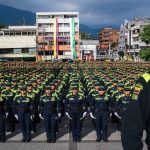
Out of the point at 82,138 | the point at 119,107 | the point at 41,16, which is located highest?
the point at 41,16

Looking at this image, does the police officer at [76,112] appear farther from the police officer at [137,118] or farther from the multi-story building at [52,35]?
the multi-story building at [52,35]

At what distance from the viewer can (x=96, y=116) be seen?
12.3m

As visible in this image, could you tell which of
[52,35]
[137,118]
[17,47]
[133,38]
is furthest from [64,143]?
[133,38]

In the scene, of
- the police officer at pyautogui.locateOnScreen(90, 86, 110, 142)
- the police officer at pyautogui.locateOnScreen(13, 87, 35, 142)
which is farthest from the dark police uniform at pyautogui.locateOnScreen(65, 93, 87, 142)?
the police officer at pyautogui.locateOnScreen(13, 87, 35, 142)

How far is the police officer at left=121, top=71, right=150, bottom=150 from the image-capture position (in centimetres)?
286

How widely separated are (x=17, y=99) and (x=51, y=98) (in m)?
1.03

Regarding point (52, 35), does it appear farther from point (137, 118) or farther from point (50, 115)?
point (137, 118)

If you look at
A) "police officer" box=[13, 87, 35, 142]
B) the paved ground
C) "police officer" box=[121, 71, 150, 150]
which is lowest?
the paved ground

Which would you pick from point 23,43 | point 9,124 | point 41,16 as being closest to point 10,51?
point 23,43

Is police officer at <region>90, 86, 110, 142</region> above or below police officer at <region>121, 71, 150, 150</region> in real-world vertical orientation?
below

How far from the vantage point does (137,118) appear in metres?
2.86

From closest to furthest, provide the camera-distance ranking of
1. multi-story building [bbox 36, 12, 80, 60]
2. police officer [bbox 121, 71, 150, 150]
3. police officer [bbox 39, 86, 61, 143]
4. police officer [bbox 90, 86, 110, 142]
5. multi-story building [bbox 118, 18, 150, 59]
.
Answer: police officer [bbox 121, 71, 150, 150], police officer [bbox 39, 86, 61, 143], police officer [bbox 90, 86, 110, 142], multi-story building [bbox 36, 12, 80, 60], multi-story building [bbox 118, 18, 150, 59]

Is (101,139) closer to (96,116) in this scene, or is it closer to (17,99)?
(96,116)

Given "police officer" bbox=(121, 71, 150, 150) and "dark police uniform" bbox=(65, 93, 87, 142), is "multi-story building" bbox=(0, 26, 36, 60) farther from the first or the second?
"police officer" bbox=(121, 71, 150, 150)
